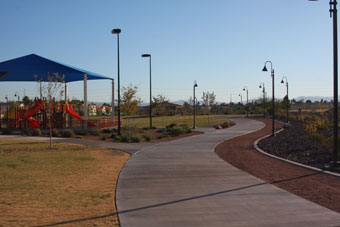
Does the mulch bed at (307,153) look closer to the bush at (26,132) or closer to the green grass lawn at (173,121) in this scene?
the bush at (26,132)

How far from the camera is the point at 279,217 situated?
20.7 feet

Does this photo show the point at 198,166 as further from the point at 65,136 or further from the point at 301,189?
the point at 65,136

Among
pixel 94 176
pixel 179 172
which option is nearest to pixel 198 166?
pixel 179 172

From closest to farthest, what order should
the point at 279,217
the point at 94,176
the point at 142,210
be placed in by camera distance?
the point at 279,217 → the point at 142,210 → the point at 94,176

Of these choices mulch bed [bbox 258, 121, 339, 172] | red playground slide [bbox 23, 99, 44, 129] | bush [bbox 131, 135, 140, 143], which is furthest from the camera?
red playground slide [bbox 23, 99, 44, 129]

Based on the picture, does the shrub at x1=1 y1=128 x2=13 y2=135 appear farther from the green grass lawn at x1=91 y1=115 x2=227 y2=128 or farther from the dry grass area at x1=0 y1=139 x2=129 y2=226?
the dry grass area at x1=0 y1=139 x2=129 y2=226

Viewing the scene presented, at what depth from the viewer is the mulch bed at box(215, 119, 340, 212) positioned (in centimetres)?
790

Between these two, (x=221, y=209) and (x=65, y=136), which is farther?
(x=65, y=136)

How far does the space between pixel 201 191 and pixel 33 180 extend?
4.95 m

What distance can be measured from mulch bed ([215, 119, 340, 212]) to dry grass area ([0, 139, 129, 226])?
4404 millimetres

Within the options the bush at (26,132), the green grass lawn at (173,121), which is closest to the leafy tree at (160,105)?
the green grass lawn at (173,121)

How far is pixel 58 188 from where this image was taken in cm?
890

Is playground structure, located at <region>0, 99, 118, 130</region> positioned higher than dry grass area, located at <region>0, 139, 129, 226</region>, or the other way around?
playground structure, located at <region>0, 99, 118, 130</region>

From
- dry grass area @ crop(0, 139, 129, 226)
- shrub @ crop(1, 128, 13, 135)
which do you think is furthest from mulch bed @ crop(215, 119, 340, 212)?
shrub @ crop(1, 128, 13, 135)
